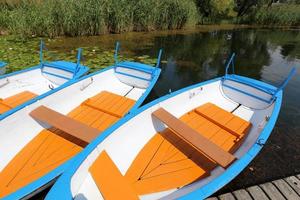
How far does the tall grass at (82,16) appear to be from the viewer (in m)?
10.4

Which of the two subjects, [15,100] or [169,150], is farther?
[15,100]

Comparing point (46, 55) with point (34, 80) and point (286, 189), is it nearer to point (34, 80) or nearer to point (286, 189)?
point (34, 80)

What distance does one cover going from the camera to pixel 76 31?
1146cm

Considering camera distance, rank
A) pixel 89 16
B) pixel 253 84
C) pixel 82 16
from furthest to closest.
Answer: pixel 89 16, pixel 82 16, pixel 253 84

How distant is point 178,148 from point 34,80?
403 cm

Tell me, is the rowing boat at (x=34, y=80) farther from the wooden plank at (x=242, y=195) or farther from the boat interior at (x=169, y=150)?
the wooden plank at (x=242, y=195)

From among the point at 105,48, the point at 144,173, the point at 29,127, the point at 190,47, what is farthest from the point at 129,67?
the point at 190,47

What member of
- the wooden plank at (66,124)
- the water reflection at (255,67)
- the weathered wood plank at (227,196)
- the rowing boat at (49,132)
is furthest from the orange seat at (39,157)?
the water reflection at (255,67)

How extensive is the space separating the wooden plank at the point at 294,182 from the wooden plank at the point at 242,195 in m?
0.79

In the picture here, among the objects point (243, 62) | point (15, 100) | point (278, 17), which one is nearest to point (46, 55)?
point (15, 100)

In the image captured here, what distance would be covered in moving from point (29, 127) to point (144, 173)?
1.99 m

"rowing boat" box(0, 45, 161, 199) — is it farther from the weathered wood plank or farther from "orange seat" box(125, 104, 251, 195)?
the weathered wood plank

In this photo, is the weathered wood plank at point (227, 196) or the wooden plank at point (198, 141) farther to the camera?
the weathered wood plank at point (227, 196)

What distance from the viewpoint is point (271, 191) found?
325cm
